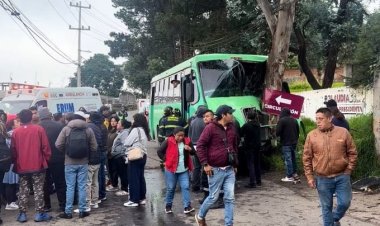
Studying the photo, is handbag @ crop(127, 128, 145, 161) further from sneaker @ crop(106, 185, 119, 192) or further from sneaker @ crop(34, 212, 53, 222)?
sneaker @ crop(106, 185, 119, 192)

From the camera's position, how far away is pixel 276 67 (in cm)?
1241

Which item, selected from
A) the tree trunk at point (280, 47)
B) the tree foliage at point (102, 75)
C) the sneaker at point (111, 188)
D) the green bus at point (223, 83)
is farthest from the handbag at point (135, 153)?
the tree foliage at point (102, 75)

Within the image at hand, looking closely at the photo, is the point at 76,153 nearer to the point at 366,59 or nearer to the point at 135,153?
the point at 135,153

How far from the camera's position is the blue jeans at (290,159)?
10023 millimetres

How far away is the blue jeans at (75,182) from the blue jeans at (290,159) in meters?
4.79

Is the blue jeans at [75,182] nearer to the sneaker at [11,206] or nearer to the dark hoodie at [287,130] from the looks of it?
the sneaker at [11,206]

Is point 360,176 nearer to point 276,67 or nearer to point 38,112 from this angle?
point 276,67

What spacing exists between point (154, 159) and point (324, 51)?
10.1m

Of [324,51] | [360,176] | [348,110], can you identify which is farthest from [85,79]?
[360,176]

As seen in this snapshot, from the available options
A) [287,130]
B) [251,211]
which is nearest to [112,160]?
[251,211]

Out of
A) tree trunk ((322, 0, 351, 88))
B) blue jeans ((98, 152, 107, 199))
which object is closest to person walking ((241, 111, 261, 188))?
blue jeans ((98, 152, 107, 199))

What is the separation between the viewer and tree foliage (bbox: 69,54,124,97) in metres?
71.6

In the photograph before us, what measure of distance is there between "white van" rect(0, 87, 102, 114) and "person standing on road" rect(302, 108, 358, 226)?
12041 mm

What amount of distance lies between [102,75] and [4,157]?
6593 cm
